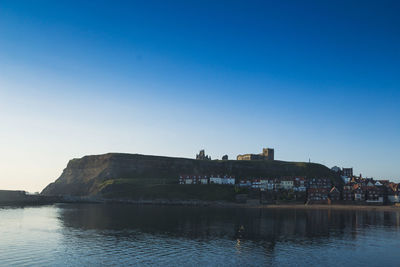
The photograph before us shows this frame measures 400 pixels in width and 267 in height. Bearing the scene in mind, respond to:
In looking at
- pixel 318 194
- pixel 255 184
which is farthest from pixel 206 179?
pixel 318 194

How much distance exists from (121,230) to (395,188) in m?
144

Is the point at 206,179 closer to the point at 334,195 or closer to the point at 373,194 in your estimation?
the point at 334,195

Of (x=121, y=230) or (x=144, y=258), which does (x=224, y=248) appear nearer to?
(x=144, y=258)

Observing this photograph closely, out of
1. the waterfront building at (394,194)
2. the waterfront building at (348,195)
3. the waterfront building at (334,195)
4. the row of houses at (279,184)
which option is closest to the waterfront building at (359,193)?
the waterfront building at (348,195)

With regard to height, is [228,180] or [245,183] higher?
[228,180]

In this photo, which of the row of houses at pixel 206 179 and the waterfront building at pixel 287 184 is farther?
the row of houses at pixel 206 179

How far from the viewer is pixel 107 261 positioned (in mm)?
38688

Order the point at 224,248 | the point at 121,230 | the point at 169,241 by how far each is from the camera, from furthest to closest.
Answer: the point at 121,230, the point at 169,241, the point at 224,248

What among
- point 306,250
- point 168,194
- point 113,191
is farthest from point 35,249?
point 113,191

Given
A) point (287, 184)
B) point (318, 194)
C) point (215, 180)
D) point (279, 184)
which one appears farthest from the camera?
point (215, 180)

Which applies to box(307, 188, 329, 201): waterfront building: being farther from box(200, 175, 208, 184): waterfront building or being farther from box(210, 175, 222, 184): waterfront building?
box(200, 175, 208, 184): waterfront building

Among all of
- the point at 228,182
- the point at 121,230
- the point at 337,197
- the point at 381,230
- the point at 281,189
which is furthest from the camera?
the point at 228,182

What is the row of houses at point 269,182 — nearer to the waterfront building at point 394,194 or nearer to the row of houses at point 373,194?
the row of houses at point 373,194

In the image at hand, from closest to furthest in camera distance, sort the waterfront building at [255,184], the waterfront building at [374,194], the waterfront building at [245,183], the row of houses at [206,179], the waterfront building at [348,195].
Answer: the waterfront building at [374,194], the waterfront building at [348,195], the waterfront building at [255,184], the waterfront building at [245,183], the row of houses at [206,179]
